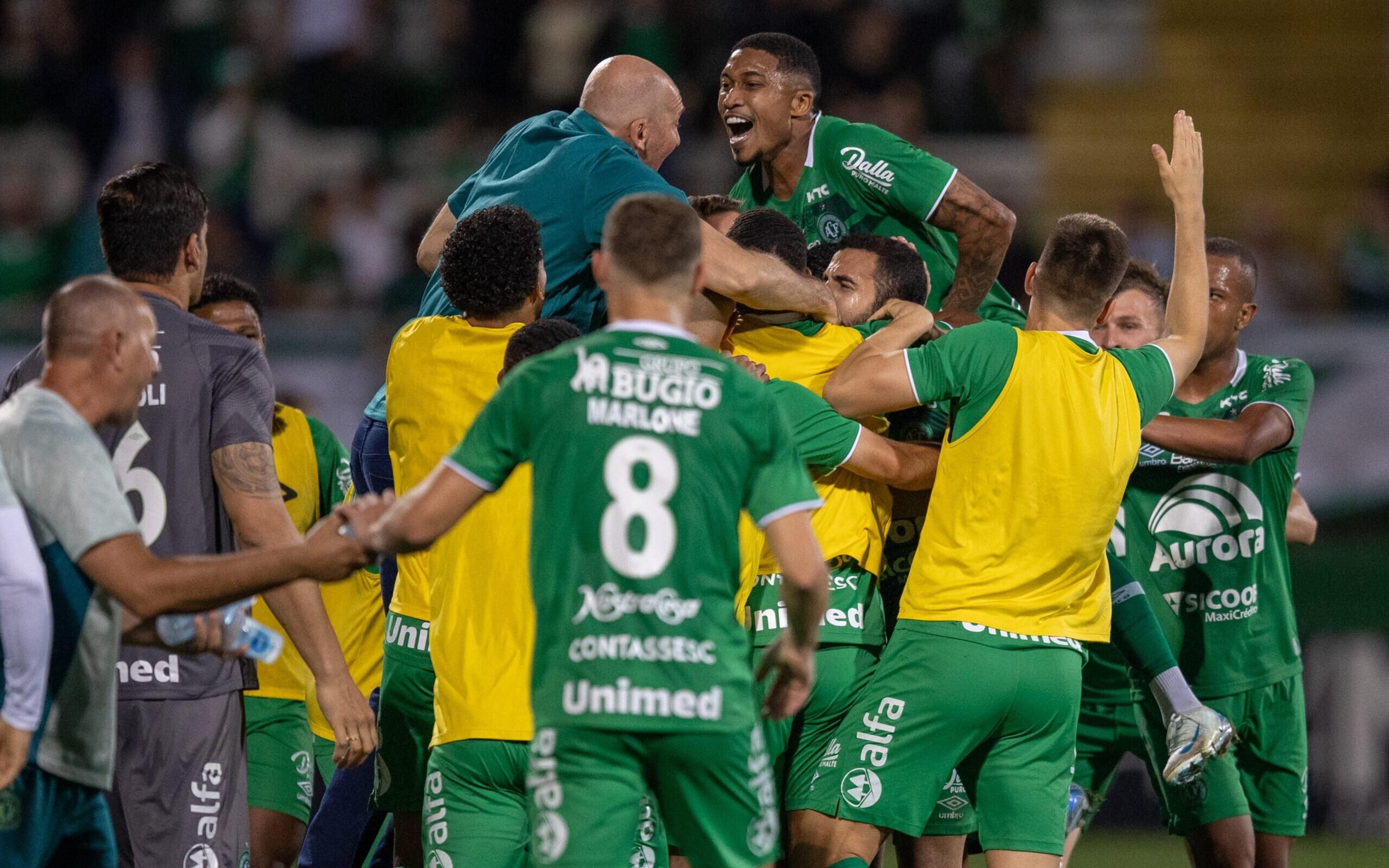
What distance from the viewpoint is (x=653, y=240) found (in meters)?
4.90

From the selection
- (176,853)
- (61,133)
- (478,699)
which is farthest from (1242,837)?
(61,133)

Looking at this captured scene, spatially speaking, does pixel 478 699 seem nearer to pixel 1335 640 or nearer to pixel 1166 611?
pixel 1166 611

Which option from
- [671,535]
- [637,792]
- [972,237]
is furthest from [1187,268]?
[637,792]

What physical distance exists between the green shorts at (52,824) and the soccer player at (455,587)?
3.99 ft

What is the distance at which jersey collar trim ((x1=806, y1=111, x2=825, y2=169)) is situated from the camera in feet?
26.8

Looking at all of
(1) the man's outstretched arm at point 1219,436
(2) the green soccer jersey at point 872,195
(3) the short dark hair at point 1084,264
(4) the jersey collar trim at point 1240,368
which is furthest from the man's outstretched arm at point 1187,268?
(4) the jersey collar trim at point 1240,368

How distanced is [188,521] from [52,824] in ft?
4.30

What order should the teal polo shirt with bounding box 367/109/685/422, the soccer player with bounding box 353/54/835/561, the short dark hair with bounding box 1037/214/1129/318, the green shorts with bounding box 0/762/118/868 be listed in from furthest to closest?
the teal polo shirt with bounding box 367/109/685/422 → the short dark hair with bounding box 1037/214/1129/318 → the soccer player with bounding box 353/54/835/561 → the green shorts with bounding box 0/762/118/868

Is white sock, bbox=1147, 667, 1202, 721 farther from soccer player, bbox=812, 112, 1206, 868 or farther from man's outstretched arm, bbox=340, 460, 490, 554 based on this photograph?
man's outstretched arm, bbox=340, 460, 490, 554

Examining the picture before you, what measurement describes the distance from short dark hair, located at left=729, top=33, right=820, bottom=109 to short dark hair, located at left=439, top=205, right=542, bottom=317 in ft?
7.18

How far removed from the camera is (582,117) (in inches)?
288

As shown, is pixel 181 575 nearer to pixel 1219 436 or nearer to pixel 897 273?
pixel 897 273

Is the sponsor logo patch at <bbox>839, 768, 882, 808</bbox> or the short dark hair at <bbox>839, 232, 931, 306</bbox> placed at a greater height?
the short dark hair at <bbox>839, 232, 931, 306</bbox>

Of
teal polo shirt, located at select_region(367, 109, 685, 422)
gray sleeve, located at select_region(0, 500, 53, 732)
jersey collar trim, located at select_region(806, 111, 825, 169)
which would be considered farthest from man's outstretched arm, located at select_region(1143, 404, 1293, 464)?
gray sleeve, located at select_region(0, 500, 53, 732)
